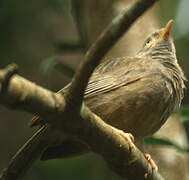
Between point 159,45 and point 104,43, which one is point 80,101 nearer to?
point 104,43

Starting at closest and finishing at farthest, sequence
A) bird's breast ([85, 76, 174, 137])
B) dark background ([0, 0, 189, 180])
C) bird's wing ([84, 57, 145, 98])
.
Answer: bird's breast ([85, 76, 174, 137]) < bird's wing ([84, 57, 145, 98]) < dark background ([0, 0, 189, 180])

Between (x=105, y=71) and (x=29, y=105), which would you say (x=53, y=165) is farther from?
(x=29, y=105)

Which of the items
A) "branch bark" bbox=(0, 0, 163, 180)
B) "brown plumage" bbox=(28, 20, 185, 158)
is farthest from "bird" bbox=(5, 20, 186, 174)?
"branch bark" bbox=(0, 0, 163, 180)

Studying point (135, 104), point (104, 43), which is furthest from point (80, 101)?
point (135, 104)

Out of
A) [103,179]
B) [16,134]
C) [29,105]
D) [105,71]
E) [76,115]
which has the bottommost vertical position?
[103,179]

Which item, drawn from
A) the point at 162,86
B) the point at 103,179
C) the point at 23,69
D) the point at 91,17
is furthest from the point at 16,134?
the point at 162,86

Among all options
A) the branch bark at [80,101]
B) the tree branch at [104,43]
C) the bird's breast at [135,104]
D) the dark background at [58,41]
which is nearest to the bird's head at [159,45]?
the dark background at [58,41]

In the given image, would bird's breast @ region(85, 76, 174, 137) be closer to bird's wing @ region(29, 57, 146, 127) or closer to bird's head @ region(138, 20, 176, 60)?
bird's wing @ region(29, 57, 146, 127)
